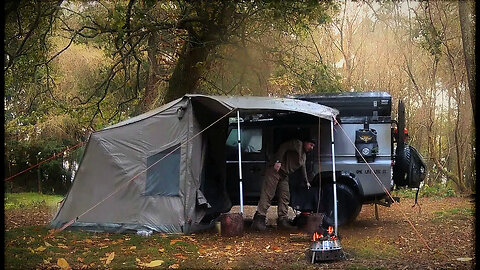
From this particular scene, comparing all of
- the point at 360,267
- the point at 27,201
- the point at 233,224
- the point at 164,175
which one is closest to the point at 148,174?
the point at 164,175

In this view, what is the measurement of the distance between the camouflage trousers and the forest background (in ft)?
10.1

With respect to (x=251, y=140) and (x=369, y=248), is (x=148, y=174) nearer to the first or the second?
(x=251, y=140)

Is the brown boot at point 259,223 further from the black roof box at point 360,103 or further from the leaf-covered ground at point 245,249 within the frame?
the black roof box at point 360,103

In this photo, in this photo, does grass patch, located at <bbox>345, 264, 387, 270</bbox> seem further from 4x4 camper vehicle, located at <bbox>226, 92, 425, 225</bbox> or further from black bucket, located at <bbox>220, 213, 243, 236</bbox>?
4x4 camper vehicle, located at <bbox>226, 92, 425, 225</bbox>

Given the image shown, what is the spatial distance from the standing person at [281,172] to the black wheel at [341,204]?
49 centimetres

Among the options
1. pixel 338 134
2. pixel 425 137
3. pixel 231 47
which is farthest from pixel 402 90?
pixel 338 134

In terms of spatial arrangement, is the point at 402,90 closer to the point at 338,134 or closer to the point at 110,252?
the point at 338,134

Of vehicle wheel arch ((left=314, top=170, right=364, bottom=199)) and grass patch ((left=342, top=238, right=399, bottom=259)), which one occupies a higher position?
vehicle wheel arch ((left=314, top=170, right=364, bottom=199))

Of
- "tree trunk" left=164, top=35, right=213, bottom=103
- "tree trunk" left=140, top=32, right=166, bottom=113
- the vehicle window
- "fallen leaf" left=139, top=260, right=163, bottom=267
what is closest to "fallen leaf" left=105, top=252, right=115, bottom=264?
"fallen leaf" left=139, top=260, right=163, bottom=267

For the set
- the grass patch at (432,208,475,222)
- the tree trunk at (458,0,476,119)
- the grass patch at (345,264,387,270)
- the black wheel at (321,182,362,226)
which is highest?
the tree trunk at (458,0,476,119)

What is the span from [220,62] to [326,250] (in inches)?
303

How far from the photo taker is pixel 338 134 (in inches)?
379

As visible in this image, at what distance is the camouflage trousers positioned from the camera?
30.7 ft

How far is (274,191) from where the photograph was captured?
9.37 metres
